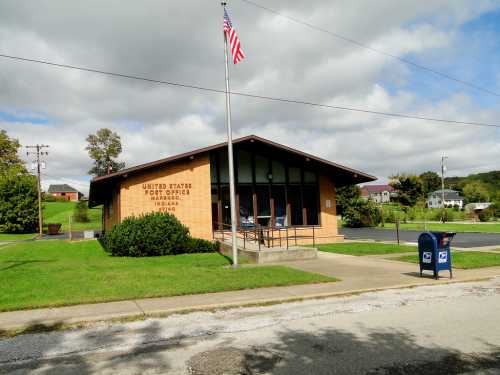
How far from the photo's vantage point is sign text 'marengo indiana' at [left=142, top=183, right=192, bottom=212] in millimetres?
19656

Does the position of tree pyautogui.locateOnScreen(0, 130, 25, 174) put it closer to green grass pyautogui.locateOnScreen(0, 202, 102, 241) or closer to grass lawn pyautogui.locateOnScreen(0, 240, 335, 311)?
green grass pyautogui.locateOnScreen(0, 202, 102, 241)

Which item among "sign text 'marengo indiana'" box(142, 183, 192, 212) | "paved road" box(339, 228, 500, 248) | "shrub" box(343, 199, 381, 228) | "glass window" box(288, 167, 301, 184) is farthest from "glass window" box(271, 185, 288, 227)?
"shrub" box(343, 199, 381, 228)

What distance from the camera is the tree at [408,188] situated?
47812 mm

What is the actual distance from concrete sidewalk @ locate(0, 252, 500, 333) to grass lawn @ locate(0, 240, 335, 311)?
0.46m

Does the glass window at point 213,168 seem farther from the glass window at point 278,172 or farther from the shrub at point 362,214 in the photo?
the shrub at point 362,214

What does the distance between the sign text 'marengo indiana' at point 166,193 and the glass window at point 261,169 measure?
402cm

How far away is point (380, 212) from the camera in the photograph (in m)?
43.3

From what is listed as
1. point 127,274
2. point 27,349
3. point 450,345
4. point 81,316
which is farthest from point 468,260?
point 27,349

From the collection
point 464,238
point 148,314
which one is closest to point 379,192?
point 464,238

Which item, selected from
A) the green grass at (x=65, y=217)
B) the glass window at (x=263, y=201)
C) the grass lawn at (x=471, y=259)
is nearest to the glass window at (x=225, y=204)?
the glass window at (x=263, y=201)

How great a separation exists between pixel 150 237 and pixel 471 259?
11.7 meters

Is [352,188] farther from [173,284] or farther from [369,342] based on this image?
[369,342]

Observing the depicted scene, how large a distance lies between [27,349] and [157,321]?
196 centimetres

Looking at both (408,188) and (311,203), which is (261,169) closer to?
(311,203)
